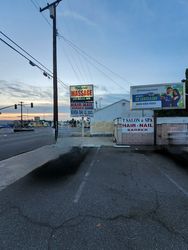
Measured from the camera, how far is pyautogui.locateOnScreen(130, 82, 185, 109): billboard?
22062mm

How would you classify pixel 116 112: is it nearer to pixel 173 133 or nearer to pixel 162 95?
A: pixel 162 95

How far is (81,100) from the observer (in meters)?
24.7

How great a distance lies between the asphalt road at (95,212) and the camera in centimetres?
350

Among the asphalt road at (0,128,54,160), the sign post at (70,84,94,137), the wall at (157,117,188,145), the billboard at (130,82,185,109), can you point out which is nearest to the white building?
the sign post at (70,84,94,137)

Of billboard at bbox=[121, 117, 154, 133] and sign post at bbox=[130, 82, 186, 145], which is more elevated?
sign post at bbox=[130, 82, 186, 145]

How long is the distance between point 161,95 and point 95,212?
19.3 meters

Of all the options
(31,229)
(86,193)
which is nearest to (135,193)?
(86,193)

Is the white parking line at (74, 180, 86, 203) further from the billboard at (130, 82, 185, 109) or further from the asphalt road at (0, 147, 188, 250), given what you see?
the billboard at (130, 82, 185, 109)

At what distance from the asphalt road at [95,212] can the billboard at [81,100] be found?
671 inches

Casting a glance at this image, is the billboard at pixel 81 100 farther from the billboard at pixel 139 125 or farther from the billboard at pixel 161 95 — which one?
the billboard at pixel 139 125

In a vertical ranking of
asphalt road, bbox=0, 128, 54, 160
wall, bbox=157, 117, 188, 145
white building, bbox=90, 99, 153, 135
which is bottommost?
asphalt road, bbox=0, 128, 54, 160

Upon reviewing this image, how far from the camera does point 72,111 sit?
24.8 meters

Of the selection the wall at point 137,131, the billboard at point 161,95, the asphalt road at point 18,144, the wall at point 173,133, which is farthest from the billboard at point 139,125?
the asphalt road at point 18,144

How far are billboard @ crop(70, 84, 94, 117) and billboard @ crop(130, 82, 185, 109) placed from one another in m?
5.04
